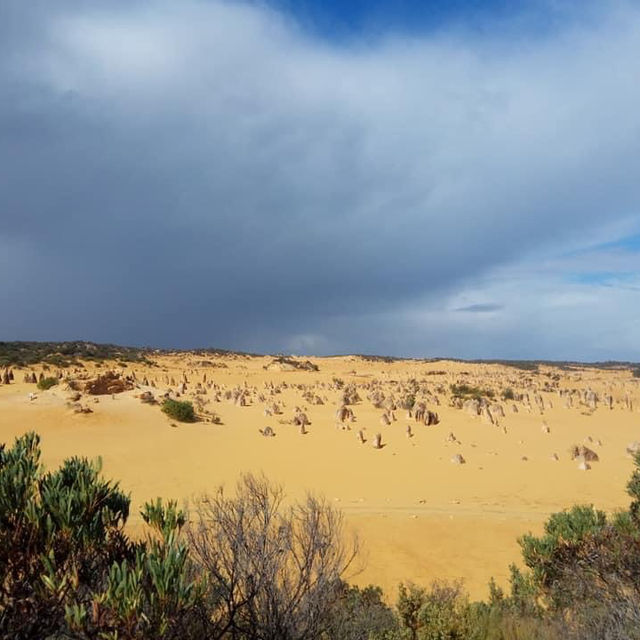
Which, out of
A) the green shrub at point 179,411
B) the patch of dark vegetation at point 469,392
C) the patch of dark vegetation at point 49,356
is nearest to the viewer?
the green shrub at point 179,411

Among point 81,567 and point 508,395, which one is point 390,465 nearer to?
point 81,567

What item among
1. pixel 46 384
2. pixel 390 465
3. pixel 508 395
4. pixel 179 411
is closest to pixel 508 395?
pixel 508 395

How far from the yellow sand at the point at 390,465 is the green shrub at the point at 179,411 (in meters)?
0.45

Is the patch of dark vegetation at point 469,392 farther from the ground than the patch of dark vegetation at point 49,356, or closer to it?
closer to it

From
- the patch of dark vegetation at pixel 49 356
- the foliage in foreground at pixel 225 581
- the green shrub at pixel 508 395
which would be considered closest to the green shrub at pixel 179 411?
the foliage in foreground at pixel 225 581

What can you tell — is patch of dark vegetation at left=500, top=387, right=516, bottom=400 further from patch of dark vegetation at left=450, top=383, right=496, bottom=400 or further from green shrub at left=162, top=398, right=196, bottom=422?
green shrub at left=162, top=398, right=196, bottom=422

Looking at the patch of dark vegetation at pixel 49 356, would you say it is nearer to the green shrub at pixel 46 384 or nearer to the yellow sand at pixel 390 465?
the green shrub at pixel 46 384

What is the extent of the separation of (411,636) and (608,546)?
347 centimetres

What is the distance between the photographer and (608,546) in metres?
6.84

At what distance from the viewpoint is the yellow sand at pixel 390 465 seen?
10.4 meters

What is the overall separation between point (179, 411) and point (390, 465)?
9.57 m

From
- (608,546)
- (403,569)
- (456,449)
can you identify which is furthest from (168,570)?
(456,449)

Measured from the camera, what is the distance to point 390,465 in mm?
15867

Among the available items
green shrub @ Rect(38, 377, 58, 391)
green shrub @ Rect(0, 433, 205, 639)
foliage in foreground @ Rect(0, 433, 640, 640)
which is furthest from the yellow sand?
green shrub @ Rect(0, 433, 205, 639)
